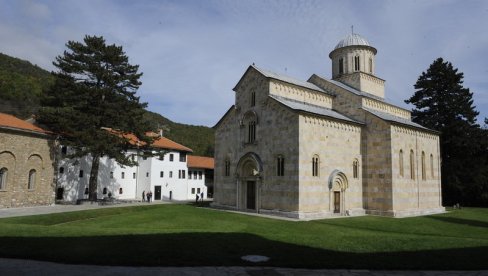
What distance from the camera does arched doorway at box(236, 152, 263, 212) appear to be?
26.8 m

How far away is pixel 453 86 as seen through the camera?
41188 millimetres

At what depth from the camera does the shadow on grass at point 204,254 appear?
Result: 30.3ft

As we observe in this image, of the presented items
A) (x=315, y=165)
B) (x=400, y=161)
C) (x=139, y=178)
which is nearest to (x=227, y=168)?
(x=315, y=165)

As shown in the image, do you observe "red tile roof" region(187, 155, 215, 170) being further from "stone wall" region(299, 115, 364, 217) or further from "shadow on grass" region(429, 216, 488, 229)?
"shadow on grass" region(429, 216, 488, 229)

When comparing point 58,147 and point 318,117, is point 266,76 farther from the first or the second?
point 58,147

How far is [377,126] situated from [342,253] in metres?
19.1

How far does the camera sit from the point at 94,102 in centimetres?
3159

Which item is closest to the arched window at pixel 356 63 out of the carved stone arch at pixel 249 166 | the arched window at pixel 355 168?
the arched window at pixel 355 168

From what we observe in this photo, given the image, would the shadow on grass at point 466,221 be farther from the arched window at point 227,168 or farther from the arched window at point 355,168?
the arched window at point 227,168

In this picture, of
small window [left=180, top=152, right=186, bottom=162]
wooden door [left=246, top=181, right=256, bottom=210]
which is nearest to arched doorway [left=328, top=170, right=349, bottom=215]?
wooden door [left=246, top=181, right=256, bottom=210]

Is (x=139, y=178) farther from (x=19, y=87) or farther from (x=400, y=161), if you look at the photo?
(x=19, y=87)

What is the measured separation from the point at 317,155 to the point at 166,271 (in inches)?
718

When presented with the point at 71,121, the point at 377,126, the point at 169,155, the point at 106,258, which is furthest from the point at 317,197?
the point at 169,155

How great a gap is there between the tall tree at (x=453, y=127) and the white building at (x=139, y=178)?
100 feet
